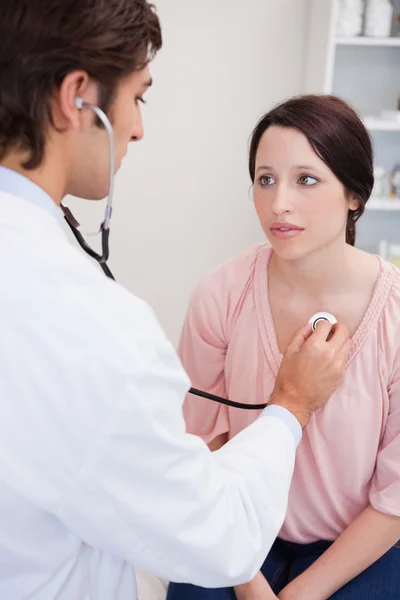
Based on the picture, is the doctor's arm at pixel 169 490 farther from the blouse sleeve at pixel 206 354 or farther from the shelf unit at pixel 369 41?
the shelf unit at pixel 369 41

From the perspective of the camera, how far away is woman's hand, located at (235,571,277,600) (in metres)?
1.20

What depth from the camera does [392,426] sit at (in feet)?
4.17

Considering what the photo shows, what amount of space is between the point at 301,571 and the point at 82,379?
795 millimetres

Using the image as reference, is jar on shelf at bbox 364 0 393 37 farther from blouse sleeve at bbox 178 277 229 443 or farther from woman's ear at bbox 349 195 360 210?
blouse sleeve at bbox 178 277 229 443

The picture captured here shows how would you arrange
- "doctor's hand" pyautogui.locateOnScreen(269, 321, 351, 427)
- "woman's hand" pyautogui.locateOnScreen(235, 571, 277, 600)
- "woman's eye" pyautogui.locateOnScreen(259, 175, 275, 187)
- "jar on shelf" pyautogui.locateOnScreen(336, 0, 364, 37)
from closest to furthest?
"doctor's hand" pyautogui.locateOnScreen(269, 321, 351, 427)
"woman's hand" pyautogui.locateOnScreen(235, 571, 277, 600)
"woman's eye" pyautogui.locateOnScreen(259, 175, 275, 187)
"jar on shelf" pyautogui.locateOnScreen(336, 0, 364, 37)

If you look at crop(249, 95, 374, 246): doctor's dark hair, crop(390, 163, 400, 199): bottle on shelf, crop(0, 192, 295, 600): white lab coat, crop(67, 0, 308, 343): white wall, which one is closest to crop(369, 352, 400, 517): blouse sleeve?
crop(249, 95, 374, 246): doctor's dark hair

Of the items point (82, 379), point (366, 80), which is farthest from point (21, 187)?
point (366, 80)

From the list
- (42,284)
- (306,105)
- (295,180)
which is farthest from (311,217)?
(42,284)

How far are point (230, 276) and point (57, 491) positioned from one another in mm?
755

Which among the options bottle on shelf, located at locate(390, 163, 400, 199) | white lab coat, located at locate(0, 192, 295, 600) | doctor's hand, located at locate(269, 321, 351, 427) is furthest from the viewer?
bottle on shelf, located at locate(390, 163, 400, 199)

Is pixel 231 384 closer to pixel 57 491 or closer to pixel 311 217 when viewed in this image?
pixel 311 217

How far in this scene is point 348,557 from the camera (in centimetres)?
123

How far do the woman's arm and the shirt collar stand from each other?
839 mm

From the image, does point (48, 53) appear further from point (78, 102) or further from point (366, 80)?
point (366, 80)
